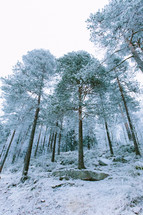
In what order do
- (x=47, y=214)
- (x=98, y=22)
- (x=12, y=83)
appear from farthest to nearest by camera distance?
(x=12, y=83), (x=98, y=22), (x=47, y=214)

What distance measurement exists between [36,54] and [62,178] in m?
11.9

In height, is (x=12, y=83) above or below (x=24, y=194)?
above

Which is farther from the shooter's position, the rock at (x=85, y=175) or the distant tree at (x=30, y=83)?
the distant tree at (x=30, y=83)

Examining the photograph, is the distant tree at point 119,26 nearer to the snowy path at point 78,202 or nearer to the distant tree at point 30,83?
the distant tree at point 30,83

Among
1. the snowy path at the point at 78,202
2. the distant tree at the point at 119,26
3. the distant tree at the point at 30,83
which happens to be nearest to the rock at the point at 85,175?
the snowy path at the point at 78,202

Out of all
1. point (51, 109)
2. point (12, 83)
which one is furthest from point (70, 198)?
point (12, 83)

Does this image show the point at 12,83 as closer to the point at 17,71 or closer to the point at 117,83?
the point at 17,71

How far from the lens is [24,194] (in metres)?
4.21

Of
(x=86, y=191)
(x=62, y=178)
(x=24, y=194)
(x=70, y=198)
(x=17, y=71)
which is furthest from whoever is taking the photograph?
(x=17, y=71)

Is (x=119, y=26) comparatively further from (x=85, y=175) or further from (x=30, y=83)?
(x=85, y=175)

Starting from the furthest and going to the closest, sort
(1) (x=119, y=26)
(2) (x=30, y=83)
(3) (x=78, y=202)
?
(2) (x=30, y=83) → (1) (x=119, y=26) → (3) (x=78, y=202)

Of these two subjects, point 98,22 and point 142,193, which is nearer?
point 142,193

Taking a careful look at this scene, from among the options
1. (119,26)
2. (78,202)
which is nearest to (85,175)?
(78,202)

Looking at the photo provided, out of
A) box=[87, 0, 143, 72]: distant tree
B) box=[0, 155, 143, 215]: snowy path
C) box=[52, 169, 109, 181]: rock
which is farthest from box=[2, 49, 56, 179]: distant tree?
box=[87, 0, 143, 72]: distant tree
